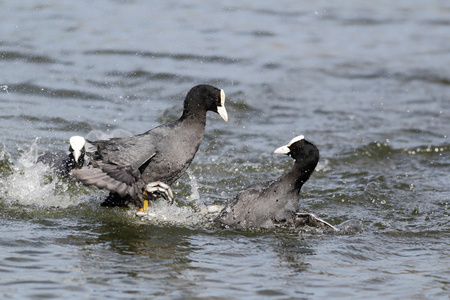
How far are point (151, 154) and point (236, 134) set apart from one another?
3.15 meters

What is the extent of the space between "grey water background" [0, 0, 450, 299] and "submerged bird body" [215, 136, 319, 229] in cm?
13

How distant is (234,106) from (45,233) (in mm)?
4875

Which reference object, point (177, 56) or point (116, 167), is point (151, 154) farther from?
point (177, 56)

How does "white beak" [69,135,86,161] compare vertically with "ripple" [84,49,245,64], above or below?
below

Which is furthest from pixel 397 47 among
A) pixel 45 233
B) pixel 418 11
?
pixel 45 233

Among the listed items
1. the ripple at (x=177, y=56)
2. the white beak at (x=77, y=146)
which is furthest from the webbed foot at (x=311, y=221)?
the ripple at (x=177, y=56)

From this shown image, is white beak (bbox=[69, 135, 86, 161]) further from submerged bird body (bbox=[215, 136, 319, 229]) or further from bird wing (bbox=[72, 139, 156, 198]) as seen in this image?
submerged bird body (bbox=[215, 136, 319, 229])

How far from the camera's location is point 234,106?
350 inches

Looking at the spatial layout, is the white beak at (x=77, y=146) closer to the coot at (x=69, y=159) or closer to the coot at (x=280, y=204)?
the coot at (x=69, y=159)

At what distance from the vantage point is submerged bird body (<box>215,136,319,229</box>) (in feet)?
15.6

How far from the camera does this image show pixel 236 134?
25.8 ft

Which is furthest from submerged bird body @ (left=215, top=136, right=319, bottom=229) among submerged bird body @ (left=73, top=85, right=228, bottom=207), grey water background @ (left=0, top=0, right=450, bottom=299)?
submerged bird body @ (left=73, top=85, right=228, bottom=207)

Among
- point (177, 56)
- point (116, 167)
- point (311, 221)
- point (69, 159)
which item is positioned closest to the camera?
point (116, 167)

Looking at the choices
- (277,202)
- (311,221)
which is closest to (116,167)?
(277,202)
